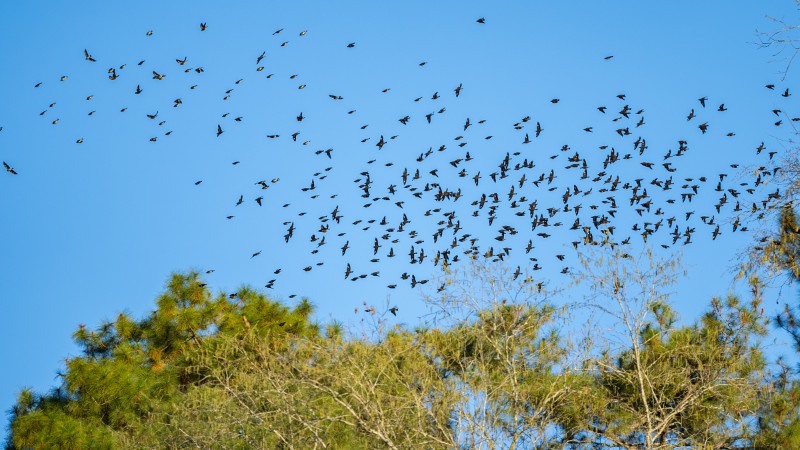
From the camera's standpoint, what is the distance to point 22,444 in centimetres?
1723

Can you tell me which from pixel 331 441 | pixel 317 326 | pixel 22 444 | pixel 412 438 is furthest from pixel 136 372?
pixel 412 438

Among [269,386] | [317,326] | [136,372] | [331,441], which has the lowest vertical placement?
[317,326]

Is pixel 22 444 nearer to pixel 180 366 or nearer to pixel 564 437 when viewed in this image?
pixel 180 366

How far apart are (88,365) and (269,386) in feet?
23.1

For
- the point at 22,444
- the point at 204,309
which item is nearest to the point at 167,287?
the point at 204,309

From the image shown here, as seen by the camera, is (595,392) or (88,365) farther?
(88,365)

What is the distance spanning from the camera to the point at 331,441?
13461 millimetres

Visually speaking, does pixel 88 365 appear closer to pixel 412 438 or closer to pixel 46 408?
pixel 46 408

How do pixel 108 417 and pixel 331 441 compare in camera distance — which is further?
pixel 108 417

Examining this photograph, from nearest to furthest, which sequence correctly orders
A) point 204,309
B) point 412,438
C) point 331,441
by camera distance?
1. point 412,438
2. point 331,441
3. point 204,309

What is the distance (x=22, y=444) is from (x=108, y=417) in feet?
5.54

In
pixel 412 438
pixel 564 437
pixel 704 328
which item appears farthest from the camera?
pixel 704 328

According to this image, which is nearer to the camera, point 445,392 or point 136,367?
point 445,392

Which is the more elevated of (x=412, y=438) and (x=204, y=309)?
(x=412, y=438)
